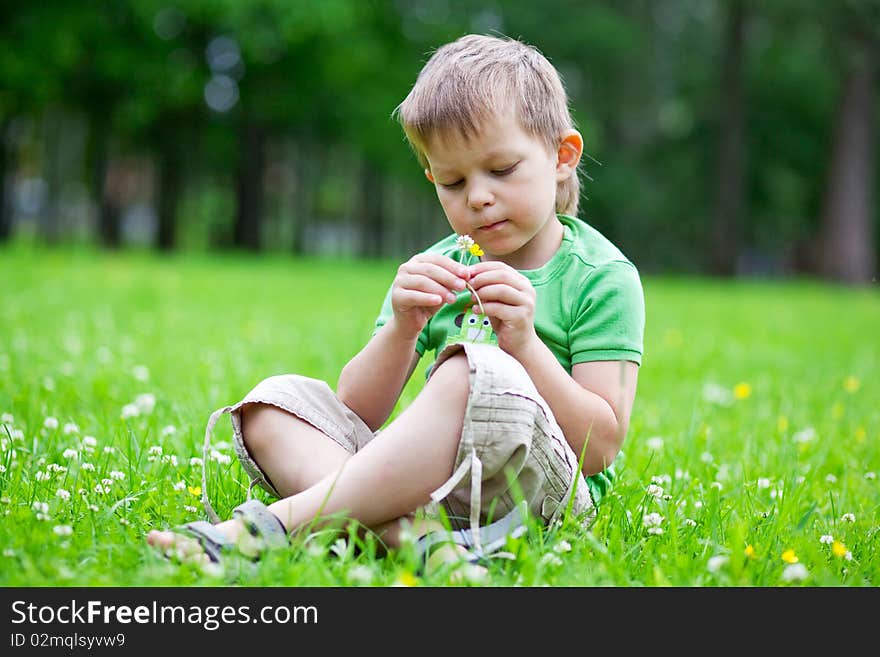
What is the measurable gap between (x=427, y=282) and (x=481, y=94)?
0.48m

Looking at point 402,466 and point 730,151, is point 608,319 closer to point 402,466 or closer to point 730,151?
point 402,466

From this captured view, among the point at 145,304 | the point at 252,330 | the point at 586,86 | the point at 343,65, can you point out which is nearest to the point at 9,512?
the point at 252,330

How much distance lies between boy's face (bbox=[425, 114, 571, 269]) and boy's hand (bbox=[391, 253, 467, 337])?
175 millimetres

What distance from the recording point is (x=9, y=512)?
7.82 feet

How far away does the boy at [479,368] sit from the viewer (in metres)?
2.26

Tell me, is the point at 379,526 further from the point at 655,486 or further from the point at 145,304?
the point at 145,304

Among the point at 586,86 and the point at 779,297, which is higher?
the point at 586,86

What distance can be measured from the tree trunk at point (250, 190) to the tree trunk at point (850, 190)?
46.2ft

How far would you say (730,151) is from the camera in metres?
24.8

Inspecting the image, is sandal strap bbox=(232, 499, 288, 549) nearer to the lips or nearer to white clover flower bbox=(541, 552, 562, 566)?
white clover flower bbox=(541, 552, 562, 566)

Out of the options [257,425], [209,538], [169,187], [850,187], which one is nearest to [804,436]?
[257,425]

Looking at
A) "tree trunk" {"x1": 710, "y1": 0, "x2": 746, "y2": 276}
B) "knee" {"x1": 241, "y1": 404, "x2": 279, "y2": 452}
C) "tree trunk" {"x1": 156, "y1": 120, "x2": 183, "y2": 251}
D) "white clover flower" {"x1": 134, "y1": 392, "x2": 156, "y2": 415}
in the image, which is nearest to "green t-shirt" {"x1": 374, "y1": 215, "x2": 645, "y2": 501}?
"knee" {"x1": 241, "y1": 404, "x2": 279, "y2": 452}

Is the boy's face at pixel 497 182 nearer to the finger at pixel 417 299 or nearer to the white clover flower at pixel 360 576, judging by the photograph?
the finger at pixel 417 299

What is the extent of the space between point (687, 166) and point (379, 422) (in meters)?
28.3
